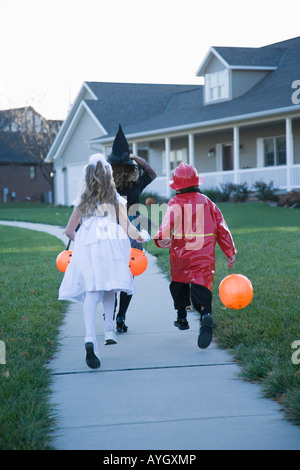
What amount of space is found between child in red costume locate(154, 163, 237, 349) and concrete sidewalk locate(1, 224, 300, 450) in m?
0.59

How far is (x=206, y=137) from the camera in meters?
28.2

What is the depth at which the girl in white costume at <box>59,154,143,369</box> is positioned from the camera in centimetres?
493

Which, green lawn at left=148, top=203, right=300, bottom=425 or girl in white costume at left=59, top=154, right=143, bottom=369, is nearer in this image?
green lawn at left=148, top=203, right=300, bottom=425

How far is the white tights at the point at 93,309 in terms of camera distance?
4.88m

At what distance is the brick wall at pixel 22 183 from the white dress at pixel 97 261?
153 ft

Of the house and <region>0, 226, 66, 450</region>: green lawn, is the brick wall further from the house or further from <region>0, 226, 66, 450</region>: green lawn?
<region>0, 226, 66, 450</region>: green lawn

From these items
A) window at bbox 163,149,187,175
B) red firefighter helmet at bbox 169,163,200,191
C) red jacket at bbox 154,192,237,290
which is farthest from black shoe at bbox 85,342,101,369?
window at bbox 163,149,187,175

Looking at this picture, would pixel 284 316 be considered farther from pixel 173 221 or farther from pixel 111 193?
pixel 111 193

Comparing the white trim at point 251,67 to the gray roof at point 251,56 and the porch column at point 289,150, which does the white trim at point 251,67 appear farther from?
the porch column at point 289,150

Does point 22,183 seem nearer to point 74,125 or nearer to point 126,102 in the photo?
point 74,125

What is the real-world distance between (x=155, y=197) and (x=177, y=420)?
→ 22.8 meters

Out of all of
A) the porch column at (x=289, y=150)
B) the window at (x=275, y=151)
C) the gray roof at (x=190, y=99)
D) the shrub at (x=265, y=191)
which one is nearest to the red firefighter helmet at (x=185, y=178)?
the shrub at (x=265, y=191)
